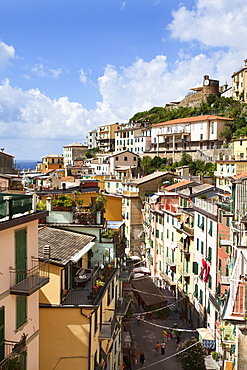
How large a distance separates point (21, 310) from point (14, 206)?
10.4 feet

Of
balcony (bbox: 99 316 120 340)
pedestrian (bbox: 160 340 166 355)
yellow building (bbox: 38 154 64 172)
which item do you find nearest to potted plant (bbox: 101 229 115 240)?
balcony (bbox: 99 316 120 340)

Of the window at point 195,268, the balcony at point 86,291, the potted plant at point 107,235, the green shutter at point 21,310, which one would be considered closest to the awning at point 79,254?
the balcony at point 86,291

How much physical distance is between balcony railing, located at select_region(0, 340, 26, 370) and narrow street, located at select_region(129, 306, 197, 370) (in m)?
19.2

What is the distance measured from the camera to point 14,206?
466 inches

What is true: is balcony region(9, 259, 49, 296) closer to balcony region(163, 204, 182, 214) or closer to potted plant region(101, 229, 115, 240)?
potted plant region(101, 229, 115, 240)

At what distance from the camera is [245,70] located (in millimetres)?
103375

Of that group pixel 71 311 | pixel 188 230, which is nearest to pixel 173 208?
pixel 188 230

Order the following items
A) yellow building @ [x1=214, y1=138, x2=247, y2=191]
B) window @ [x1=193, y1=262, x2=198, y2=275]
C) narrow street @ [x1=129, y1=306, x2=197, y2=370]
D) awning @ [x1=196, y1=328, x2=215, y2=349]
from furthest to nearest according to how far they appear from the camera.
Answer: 1. yellow building @ [x1=214, y1=138, x2=247, y2=191]
2. window @ [x1=193, y1=262, x2=198, y2=275]
3. narrow street @ [x1=129, y1=306, x2=197, y2=370]
4. awning @ [x1=196, y1=328, x2=215, y2=349]

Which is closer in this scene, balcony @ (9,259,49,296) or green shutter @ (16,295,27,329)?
balcony @ (9,259,49,296)

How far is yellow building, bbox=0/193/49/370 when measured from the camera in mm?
11195

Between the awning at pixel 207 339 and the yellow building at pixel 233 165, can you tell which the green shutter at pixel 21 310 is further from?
the yellow building at pixel 233 165

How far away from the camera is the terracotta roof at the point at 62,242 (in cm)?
1641

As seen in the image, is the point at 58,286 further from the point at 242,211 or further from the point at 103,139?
the point at 103,139

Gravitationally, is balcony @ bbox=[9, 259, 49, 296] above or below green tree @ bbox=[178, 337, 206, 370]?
above
